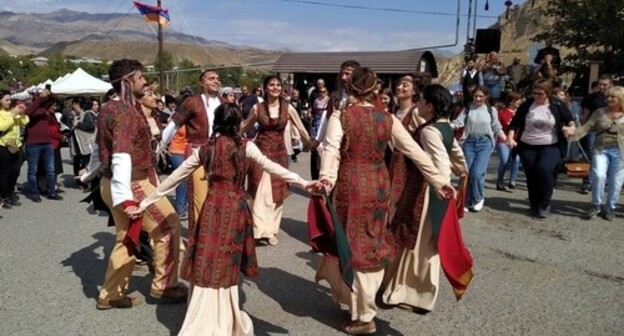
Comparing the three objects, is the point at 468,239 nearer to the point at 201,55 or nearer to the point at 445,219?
the point at 445,219

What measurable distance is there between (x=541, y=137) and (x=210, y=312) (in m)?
5.33

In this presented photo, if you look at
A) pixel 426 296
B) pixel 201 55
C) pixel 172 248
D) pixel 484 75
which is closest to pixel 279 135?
pixel 172 248

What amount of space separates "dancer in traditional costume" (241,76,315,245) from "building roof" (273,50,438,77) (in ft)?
40.1

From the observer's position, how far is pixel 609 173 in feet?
23.5

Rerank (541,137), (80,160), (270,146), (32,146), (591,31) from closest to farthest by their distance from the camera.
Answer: (270,146) < (541,137) < (32,146) < (80,160) < (591,31)

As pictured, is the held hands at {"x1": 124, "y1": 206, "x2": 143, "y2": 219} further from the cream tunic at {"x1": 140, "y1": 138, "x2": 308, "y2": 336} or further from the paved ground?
the paved ground

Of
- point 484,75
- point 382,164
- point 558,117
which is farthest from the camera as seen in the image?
point 484,75

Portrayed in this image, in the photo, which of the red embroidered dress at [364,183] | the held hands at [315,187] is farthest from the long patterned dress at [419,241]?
the held hands at [315,187]

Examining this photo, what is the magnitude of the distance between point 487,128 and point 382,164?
14.1ft

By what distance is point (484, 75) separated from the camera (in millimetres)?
12953

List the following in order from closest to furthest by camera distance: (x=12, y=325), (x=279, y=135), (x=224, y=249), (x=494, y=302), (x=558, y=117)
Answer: (x=224, y=249), (x=12, y=325), (x=494, y=302), (x=279, y=135), (x=558, y=117)

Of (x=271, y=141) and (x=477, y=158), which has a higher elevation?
(x=271, y=141)

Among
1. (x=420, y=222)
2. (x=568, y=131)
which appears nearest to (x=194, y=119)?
(x=420, y=222)

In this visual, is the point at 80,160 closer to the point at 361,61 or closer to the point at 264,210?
the point at 264,210
